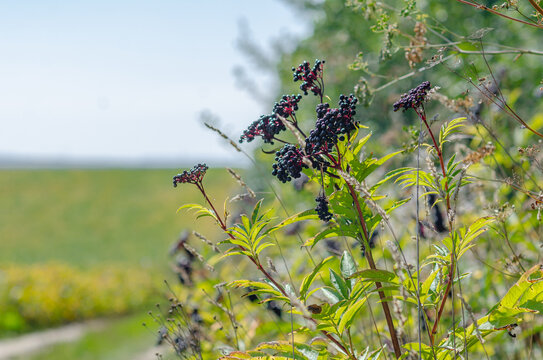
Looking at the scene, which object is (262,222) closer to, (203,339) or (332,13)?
(203,339)

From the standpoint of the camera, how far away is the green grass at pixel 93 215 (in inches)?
630

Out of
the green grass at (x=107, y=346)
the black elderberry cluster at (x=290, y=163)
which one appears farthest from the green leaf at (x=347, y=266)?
the green grass at (x=107, y=346)

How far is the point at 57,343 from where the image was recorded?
8.41m

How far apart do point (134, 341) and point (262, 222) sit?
7.03 meters

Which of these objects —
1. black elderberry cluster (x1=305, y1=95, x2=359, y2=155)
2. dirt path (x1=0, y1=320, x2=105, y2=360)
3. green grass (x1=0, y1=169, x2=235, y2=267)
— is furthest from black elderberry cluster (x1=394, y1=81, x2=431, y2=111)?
green grass (x1=0, y1=169, x2=235, y2=267)

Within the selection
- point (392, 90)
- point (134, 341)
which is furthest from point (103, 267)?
point (392, 90)

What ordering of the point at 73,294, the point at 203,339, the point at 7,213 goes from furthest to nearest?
the point at 7,213 < the point at 73,294 < the point at 203,339

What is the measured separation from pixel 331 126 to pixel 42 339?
9.25 metres

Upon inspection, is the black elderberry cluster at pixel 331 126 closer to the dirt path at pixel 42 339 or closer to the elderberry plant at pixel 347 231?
the elderberry plant at pixel 347 231

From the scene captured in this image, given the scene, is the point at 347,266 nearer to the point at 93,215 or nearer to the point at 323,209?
the point at 323,209

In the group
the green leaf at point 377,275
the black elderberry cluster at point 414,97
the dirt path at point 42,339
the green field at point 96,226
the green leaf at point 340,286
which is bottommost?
the green leaf at point 377,275

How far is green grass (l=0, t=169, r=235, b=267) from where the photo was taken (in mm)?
16000

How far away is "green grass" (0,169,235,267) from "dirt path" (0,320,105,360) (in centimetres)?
371

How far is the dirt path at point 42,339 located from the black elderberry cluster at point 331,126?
26.1 ft
